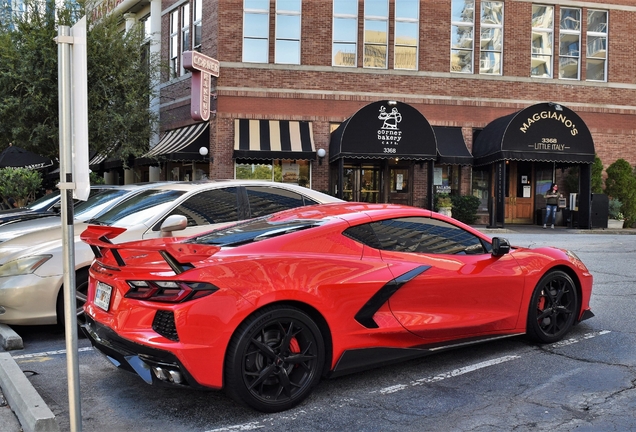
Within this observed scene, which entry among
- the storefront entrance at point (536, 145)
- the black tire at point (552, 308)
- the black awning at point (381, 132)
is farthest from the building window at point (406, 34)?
the black tire at point (552, 308)

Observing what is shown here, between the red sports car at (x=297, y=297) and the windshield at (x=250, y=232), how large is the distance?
18 mm

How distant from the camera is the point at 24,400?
3980mm

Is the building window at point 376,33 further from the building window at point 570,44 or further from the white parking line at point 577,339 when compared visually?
the white parking line at point 577,339

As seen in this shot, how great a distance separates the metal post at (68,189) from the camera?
3334 mm

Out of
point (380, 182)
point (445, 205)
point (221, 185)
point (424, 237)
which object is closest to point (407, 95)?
point (380, 182)

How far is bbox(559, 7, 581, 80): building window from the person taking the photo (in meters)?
23.7

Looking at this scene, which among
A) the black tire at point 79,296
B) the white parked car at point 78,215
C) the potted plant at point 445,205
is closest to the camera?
the black tire at point 79,296

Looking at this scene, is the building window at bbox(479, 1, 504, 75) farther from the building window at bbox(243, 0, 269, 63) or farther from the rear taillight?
the rear taillight

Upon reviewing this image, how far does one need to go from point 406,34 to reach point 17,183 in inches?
577

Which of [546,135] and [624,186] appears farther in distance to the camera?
[624,186]

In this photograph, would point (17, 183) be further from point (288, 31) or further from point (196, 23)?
point (288, 31)

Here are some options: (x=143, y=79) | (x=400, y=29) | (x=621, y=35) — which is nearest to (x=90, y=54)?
(x=143, y=79)

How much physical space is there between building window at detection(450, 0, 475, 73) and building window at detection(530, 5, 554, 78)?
265cm

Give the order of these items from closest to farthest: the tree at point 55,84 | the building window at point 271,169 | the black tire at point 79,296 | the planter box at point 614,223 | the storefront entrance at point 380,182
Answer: the black tire at point 79,296, the tree at point 55,84, the building window at point 271,169, the storefront entrance at point 380,182, the planter box at point 614,223
